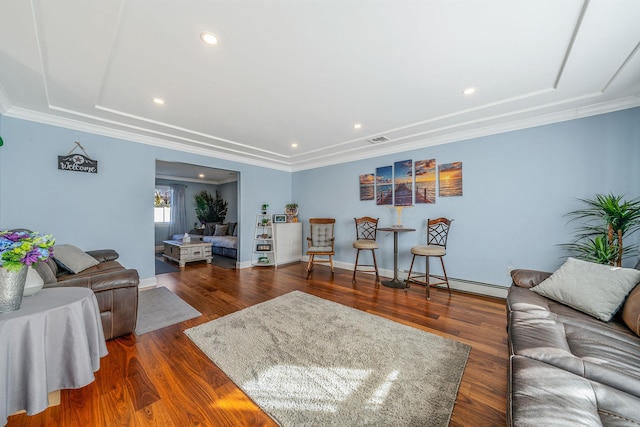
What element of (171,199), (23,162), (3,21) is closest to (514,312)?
(3,21)

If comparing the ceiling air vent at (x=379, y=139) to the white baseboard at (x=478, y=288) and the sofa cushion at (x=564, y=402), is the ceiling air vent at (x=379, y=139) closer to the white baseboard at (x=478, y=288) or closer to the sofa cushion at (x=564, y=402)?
the white baseboard at (x=478, y=288)

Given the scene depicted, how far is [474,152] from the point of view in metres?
3.45

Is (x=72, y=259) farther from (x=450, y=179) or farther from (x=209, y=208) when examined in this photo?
(x=209, y=208)

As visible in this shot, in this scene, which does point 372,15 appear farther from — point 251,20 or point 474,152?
point 474,152

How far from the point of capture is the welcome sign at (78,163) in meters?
3.01

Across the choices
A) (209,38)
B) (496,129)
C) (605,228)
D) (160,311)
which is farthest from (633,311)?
(160,311)

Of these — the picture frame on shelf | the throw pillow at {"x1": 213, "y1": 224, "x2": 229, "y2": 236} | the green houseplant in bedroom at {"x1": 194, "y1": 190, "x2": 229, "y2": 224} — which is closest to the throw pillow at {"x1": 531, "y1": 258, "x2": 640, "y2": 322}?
the picture frame on shelf

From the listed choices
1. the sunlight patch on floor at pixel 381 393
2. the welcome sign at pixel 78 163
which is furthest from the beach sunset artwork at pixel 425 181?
the welcome sign at pixel 78 163

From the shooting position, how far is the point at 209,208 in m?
7.79

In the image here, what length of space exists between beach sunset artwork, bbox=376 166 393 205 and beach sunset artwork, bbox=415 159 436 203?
475 millimetres

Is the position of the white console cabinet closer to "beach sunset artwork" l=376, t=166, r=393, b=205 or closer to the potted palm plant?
the potted palm plant

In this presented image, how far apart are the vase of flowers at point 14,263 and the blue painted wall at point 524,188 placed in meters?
4.18

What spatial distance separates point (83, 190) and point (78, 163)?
1.20 ft

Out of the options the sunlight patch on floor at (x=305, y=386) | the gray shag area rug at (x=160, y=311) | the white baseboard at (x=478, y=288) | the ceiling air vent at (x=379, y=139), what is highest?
the ceiling air vent at (x=379, y=139)
